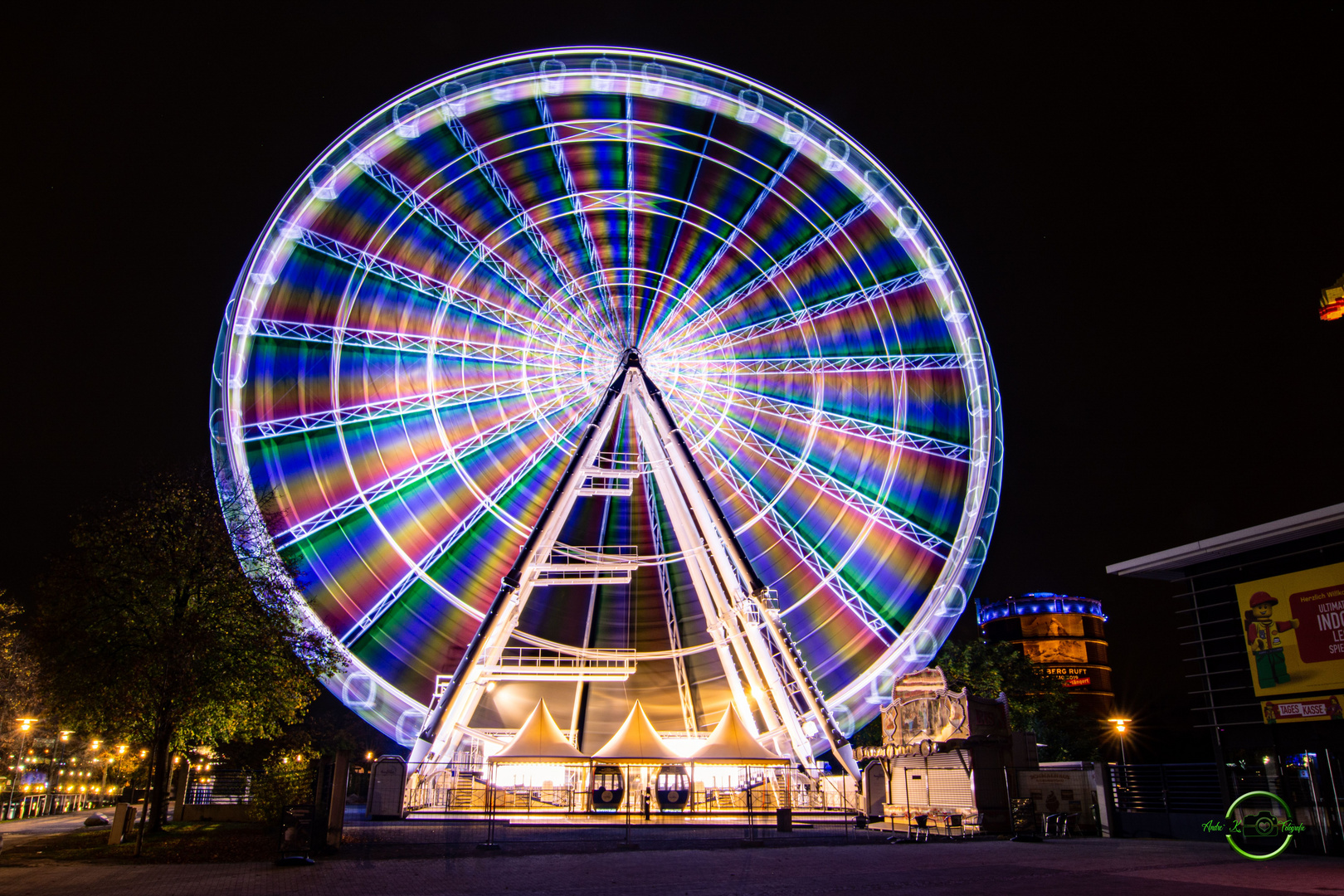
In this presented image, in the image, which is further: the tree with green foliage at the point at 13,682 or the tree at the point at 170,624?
the tree with green foliage at the point at 13,682

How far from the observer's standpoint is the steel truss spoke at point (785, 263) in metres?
26.6

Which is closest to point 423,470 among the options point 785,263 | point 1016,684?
point 785,263

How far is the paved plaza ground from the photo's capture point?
11.1 m

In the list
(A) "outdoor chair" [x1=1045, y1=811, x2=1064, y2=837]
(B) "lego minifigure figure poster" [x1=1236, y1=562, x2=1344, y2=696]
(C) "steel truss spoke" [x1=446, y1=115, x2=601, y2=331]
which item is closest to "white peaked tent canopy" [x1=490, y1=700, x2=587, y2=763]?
(A) "outdoor chair" [x1=1045, y1=811, x2=1064, y2=837]

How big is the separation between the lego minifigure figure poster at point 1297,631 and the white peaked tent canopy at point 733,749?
12.9 m

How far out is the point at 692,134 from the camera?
25.6 metres

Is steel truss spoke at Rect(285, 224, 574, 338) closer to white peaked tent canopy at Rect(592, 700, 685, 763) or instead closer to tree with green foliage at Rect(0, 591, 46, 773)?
white peaked tent canopy at Rect(592, 700, 685, 763)

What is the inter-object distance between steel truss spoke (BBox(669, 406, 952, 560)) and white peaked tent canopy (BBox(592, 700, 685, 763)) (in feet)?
30.6

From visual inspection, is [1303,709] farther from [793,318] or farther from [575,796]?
[575,796]

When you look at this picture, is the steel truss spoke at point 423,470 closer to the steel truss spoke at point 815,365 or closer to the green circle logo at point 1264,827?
the steel truss spoke at point 815,365

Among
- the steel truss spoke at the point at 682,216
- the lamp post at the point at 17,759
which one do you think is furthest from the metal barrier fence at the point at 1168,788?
the lamp post at the point at 17,759

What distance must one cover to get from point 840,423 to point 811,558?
4.61 m

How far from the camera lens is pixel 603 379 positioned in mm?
29297

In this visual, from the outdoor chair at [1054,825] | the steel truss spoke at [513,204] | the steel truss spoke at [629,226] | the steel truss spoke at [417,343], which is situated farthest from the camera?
the steel truss spoke at [629,226]
